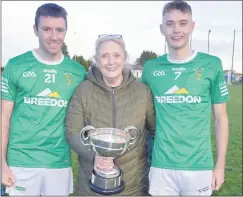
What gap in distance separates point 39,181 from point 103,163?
84 centimetres

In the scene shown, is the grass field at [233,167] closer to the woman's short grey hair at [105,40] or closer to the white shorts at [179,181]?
the white shorts at [179,181]

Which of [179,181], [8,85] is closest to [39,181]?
[8,85]

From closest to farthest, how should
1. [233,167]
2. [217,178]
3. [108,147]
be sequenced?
1. [108,147]
2. [217,178]
3. [233,167]

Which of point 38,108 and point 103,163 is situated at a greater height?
point 38,108

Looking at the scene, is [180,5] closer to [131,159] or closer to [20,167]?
[131,159]

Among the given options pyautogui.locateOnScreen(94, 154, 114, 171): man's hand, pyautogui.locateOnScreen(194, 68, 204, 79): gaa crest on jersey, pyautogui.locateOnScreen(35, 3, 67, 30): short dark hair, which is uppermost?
pyautogui.locateOnScreen(35, 3, 67, 30): short dark hair

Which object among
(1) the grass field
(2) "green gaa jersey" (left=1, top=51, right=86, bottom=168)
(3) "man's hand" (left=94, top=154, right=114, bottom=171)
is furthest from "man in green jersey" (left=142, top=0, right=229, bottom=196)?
(1) the grass field

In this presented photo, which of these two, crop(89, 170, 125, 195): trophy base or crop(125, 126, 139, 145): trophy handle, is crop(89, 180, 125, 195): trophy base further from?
crop(125, 126, 139, 145): trophy handle

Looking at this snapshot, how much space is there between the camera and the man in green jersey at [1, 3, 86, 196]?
313 cm

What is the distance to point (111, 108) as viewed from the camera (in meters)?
2.89

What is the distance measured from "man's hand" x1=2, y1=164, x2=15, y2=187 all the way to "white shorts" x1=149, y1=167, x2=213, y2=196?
1204 millimetres

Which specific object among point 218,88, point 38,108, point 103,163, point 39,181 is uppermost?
point 218,88

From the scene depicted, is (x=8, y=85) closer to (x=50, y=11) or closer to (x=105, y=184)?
(x=50, y=11)

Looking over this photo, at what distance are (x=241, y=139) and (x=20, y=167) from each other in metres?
7.28
